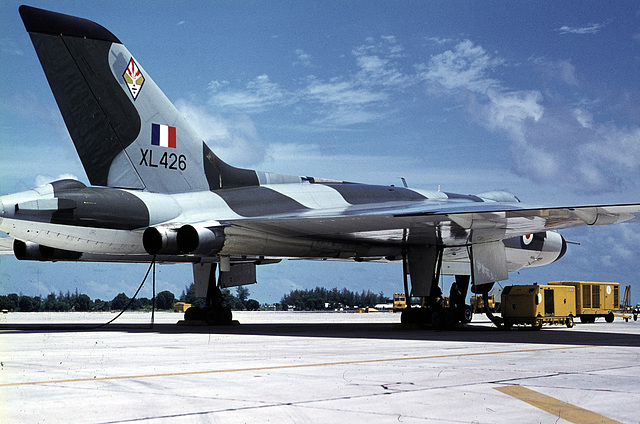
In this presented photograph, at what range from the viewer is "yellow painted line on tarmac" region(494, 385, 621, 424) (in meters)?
4.79

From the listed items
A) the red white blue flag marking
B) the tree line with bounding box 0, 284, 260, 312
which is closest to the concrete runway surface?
the red white blue flag marking

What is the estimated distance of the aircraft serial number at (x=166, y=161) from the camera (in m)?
16.7

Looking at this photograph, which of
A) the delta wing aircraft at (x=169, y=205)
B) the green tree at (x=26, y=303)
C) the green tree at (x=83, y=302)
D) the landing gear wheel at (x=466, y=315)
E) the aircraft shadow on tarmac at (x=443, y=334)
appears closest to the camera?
the aircraft shadow on tarmac at (x=443, y=334)

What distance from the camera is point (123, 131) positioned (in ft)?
54.0

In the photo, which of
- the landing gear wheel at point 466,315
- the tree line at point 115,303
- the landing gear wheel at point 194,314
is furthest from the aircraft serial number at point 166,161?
the tree line at point 115,303

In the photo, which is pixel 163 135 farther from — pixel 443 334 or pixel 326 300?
pixel 326 300

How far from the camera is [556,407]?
206 inches

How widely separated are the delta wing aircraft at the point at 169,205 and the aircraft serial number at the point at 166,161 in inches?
1.0

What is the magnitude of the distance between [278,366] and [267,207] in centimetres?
982

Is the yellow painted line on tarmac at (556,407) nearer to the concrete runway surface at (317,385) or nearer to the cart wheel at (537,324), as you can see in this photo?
the concrete runway surface at (317,385)

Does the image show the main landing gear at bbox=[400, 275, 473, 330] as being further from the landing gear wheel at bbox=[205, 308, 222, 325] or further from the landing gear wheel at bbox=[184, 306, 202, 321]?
the landing gear wheel at bbox=[184, 306, 202, 321]

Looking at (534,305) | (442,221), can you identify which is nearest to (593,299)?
(534,305)

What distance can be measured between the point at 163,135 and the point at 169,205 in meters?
1.98

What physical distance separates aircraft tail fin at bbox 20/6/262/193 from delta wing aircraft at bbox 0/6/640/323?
23mm
